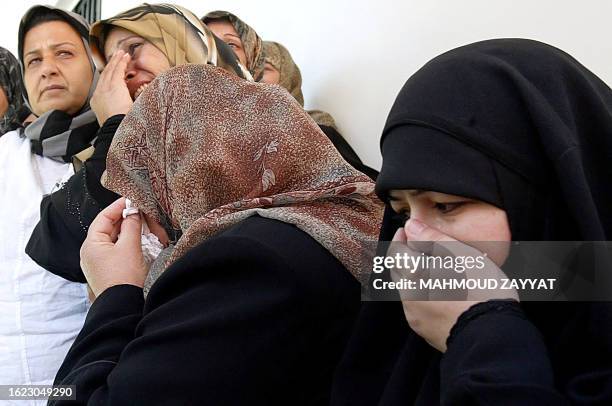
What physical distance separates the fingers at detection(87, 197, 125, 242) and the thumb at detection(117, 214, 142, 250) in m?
0.02

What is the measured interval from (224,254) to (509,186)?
0.38m

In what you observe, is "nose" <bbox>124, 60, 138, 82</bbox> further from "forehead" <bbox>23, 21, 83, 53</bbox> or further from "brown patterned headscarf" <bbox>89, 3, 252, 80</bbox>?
"forehead" <bbox>23, 21, 83, 53</bbox>

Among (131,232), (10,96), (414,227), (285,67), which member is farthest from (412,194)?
(10,96)

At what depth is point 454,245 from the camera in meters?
0.75

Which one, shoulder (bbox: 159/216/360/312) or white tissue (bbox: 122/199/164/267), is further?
white tissue (bbox: 122/199/164/267)

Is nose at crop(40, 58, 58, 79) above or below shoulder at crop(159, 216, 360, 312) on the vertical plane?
above

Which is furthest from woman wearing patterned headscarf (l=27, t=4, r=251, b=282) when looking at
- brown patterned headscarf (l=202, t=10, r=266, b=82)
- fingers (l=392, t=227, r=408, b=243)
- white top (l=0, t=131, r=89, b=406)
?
fingers (l=392, t=227, r=408, b=243)

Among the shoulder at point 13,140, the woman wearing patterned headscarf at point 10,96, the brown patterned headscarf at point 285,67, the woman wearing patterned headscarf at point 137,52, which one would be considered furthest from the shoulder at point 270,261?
the woman wearing patterned headscarf at point 10,96

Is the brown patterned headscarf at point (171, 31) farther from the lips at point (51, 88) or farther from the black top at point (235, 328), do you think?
the black top at point (235, 328)

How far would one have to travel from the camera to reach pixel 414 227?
784 millimetres

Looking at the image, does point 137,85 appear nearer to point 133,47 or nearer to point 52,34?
point 133,47

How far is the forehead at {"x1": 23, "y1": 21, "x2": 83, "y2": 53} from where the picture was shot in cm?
179

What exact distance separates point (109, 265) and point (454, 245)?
2.14ft

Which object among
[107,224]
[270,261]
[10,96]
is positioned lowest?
[10,96]
